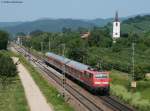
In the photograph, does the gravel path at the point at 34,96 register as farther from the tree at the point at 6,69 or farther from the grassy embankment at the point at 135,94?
the grassy embankment at the point at 135,94

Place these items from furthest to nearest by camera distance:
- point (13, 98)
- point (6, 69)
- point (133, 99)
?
point (6, 69) < point (13, 98) < point (133, 99)

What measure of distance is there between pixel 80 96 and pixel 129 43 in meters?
120

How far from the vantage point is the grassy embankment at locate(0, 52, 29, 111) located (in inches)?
2098

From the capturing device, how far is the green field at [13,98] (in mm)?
53281

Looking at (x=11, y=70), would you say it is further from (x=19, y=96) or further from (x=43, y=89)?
(x=19, y=96)

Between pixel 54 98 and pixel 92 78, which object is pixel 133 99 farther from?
pixel 54 98

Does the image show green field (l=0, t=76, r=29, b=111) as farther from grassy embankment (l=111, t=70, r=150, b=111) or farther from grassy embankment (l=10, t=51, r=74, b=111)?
grassy embankment (l=111, t=70, r=150, b=111)

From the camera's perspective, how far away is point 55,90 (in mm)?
72375

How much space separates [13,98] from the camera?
62.6 m

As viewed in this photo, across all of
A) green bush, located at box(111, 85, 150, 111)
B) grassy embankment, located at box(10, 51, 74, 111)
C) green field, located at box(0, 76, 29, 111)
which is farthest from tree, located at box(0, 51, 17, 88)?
green bush, located at box(111, 85, 150, 111)

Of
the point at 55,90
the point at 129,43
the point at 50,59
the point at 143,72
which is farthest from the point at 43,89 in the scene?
the point at 129,43

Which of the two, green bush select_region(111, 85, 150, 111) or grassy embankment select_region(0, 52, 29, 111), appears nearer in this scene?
green bush select_region(111, 85, 150, 111)

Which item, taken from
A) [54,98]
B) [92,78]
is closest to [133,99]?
[92,78]

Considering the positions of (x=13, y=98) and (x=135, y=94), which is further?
(x=135, y=94)
